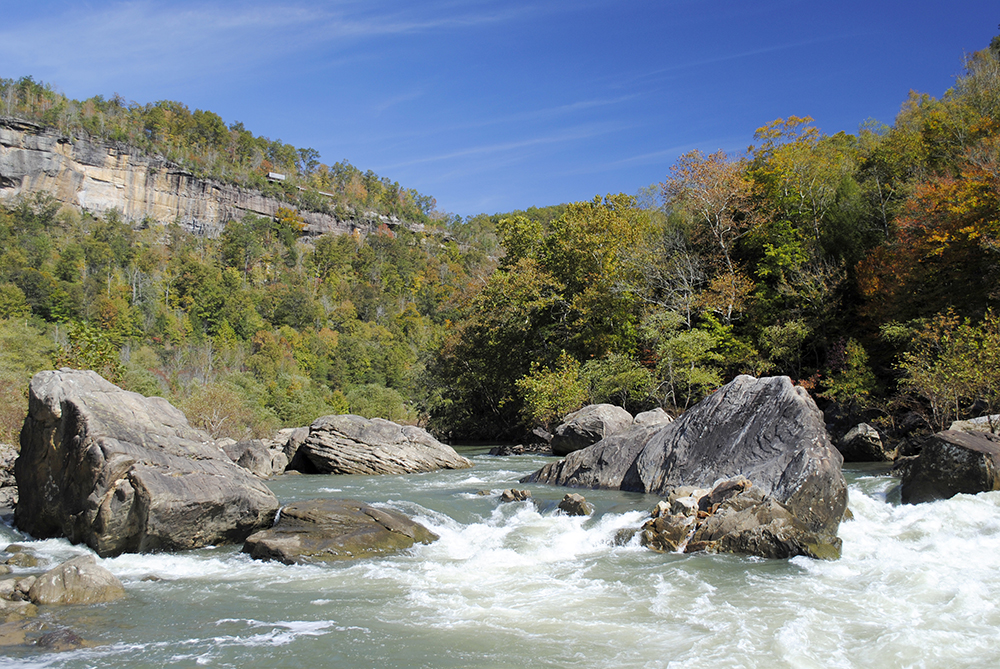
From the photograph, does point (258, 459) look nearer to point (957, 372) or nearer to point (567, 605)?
Answer: point (567, 605)

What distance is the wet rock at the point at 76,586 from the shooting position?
7.76 m

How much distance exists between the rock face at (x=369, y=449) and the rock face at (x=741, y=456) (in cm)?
478

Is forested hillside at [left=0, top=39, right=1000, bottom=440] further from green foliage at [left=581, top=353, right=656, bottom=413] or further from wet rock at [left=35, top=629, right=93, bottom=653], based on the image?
wet rock at [left=35, top=629, right=93, bottom=653]

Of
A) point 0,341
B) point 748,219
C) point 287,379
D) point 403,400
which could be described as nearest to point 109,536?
point 748,219

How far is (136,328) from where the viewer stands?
70875 mm

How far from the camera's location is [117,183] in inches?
4075

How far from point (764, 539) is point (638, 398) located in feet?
56.4

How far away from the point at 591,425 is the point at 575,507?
30.5 feet

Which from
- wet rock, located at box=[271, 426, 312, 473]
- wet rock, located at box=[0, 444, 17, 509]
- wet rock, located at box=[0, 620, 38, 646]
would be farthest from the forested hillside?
wet rock, located at box=[0, 620, 38, 646]

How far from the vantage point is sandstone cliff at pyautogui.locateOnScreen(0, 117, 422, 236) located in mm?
94188

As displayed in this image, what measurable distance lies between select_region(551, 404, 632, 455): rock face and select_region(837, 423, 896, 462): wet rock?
637cm

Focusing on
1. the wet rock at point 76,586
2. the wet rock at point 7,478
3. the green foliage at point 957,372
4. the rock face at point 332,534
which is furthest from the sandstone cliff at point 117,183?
the green foliage at point 957,372

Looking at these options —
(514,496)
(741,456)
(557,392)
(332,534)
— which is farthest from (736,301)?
(332,534)

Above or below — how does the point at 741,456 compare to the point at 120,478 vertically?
above
